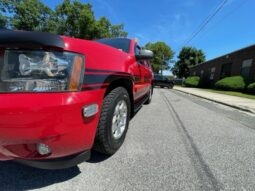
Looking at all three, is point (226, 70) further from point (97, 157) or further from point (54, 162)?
point (54, 162)

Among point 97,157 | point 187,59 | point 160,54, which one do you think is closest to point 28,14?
point 97,157

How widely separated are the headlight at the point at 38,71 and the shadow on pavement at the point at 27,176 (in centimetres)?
100

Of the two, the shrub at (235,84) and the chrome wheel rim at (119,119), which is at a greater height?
the shrub at (235,84)

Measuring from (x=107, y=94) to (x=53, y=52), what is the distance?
838 millimetres

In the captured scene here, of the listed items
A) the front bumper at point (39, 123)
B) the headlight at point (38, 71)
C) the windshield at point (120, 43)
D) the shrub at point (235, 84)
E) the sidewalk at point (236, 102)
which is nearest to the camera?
the front bumper at point (39, 123)

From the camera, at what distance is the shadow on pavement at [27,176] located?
5.96 ft

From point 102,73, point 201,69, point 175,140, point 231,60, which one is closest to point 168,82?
point 231,60

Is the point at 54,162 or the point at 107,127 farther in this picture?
the point at 107,127

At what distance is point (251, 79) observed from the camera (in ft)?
54.0

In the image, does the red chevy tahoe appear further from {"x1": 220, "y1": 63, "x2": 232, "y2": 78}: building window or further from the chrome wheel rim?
{"x1": 220, "y1": 63, "x2": 232, "y2": 78}: building window

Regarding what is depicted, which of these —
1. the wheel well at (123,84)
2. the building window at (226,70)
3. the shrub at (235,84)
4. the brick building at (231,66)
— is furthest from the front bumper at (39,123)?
the building window at (226,70)

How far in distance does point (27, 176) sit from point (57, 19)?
94.0 feet

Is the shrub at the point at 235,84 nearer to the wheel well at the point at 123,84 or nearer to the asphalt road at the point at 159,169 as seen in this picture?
the asphalt road at the point at 159,169

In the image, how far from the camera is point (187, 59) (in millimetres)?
48250
